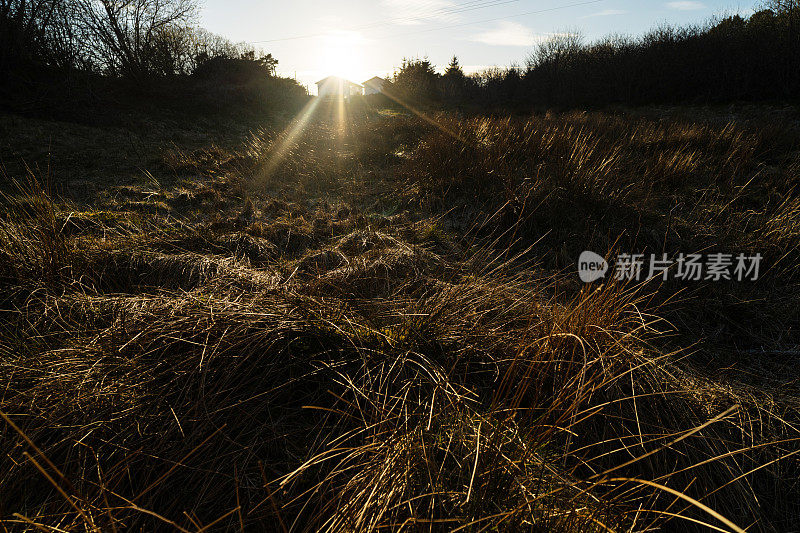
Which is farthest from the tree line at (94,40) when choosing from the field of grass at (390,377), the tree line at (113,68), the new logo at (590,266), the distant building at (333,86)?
the distant building at (333,86)

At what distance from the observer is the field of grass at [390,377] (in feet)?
3.52

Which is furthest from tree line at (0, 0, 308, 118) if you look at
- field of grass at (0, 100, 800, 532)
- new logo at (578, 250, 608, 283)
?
new logo at (578, 250, 608, 283)

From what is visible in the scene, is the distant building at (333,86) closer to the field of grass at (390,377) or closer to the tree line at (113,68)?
the tree line at (113,68)

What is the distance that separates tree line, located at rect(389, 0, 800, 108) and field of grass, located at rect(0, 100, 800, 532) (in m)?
12.4

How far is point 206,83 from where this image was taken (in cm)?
1318

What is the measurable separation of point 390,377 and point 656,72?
19.3 metres

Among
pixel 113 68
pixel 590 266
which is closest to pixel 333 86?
pixel 113 68

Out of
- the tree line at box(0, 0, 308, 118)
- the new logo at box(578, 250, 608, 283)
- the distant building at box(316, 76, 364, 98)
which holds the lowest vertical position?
the new logo at box(578, 250, 608, 283)

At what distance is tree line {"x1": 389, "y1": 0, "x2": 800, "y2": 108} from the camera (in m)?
11.8

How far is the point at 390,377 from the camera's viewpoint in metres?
1.45

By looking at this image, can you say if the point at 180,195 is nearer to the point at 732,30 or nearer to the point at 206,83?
the point at 206,83

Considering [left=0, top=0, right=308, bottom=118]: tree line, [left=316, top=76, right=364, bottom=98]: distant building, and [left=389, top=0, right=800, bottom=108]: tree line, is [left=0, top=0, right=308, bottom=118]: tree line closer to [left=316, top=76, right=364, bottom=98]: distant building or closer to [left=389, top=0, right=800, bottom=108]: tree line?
[left=389, top=0, right=800, bottom=108]: tree line

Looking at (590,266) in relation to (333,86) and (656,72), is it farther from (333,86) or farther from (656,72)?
(333,86)

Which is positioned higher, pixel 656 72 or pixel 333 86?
pixel 333 86
